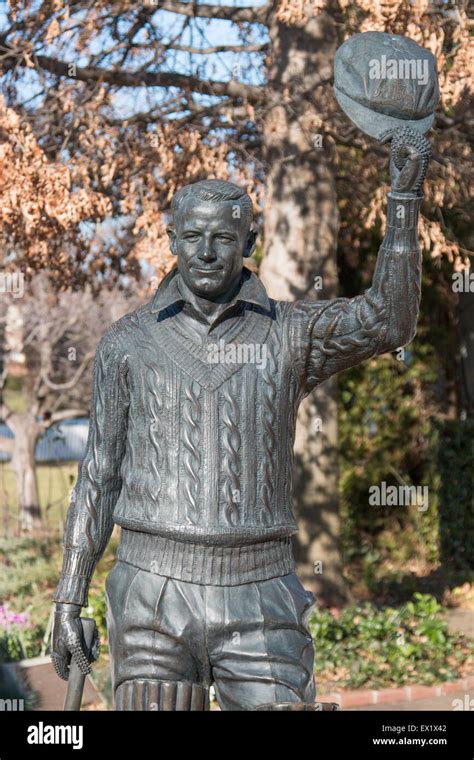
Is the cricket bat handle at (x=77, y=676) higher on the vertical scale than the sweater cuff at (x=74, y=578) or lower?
lower

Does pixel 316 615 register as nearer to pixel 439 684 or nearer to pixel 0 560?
pixel 439 684

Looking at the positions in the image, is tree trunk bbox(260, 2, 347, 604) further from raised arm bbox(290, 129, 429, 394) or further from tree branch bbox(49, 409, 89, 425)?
tree branch bbox(49, 409, 89, 425)

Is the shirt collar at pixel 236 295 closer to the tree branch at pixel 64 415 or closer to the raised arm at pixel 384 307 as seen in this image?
the raised arm at pixel 384 307

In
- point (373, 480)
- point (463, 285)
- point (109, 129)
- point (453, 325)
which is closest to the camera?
point (109, 129)

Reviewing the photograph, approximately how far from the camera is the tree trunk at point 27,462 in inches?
475

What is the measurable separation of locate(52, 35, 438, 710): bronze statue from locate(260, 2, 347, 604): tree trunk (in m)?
4.50

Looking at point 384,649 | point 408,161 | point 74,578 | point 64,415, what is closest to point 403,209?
point 408,161

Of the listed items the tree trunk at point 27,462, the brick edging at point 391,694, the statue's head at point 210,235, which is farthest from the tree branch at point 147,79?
the tree trunk at point 27,462

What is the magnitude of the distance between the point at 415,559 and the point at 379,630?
3173 millimetres

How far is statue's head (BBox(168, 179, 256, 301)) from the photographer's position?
9.82 ft

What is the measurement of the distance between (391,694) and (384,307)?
176 inches

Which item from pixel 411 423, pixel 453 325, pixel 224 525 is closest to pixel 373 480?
pixel 411 423

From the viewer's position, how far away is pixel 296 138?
7652 mm

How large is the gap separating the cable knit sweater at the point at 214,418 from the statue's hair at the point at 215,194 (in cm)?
21
